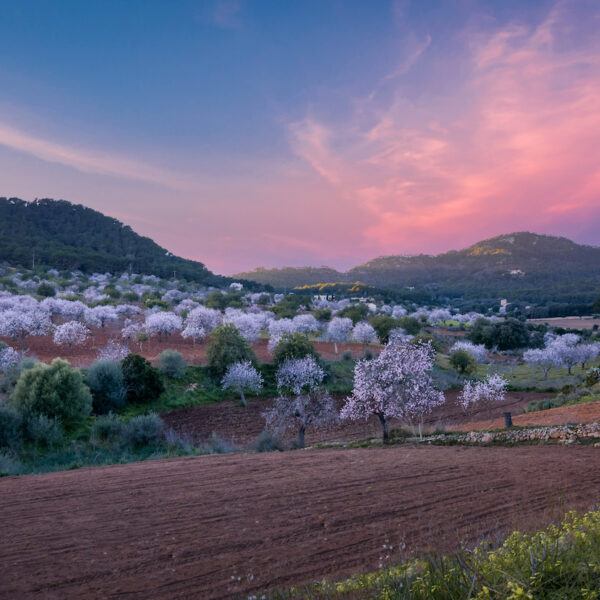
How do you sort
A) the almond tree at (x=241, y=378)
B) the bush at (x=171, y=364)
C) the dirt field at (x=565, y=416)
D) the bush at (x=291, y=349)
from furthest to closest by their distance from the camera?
1. the bush at (x=291, y=349)
2. the bush at (x=171, y=364)
3. the almond tree at (x=241, y=378)
4. the dirt field at (x=565, y=416)

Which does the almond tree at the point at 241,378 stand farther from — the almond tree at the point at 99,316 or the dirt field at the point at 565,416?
the almond tree at the point at 99,316

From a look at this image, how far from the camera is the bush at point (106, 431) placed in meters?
20.1

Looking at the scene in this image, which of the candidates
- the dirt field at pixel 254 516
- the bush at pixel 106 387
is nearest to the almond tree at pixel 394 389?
the dirt field at pixel 254 516

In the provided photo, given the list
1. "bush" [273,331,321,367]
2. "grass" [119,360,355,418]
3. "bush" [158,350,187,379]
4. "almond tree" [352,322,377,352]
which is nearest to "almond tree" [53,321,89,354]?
"bush" [158,350,187,379]

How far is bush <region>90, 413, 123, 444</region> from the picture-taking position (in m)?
20.1

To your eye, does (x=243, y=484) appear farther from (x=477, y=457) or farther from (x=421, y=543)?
(x=477, y=457)

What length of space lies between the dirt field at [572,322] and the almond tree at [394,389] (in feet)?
260

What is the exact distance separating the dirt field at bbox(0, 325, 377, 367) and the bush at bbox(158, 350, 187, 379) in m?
3.87

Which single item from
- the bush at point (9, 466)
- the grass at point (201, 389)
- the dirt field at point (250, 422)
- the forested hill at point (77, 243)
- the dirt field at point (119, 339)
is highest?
the forested hill at point (77, 243)

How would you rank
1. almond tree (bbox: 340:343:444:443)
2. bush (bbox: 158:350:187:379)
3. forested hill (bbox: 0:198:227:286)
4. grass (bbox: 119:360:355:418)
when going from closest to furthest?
almond tree (bbox: 340:343:444:443), grass (bbox: 119:360:355:418), bush (bbox: 158:350:187:379), forested hill (bbox: 0:198:227:286)

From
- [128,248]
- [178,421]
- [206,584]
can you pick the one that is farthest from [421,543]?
Result: [128,248]

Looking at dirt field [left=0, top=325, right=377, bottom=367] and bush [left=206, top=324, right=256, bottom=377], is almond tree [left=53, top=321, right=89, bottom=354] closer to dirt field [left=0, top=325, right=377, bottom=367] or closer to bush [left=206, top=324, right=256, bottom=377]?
dirt field [left=0, top=325, right=377, bottom=367]

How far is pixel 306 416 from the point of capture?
20500 mm

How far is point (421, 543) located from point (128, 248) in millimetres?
137854
